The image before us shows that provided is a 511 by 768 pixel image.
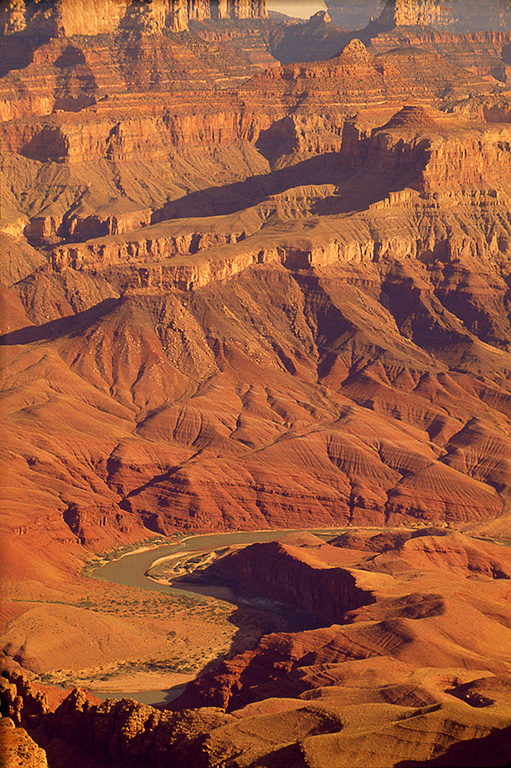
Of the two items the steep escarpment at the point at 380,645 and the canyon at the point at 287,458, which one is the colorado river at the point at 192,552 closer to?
the canyon at the point at 287,458

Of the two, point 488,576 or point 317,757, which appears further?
point 488,576

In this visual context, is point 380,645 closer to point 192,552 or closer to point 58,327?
point 192,552

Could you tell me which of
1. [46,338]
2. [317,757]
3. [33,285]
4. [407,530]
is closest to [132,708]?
[317,757]

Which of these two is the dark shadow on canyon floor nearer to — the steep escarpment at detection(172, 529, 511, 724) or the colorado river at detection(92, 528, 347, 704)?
the colorado river at detection(92, 528, 347, 704)

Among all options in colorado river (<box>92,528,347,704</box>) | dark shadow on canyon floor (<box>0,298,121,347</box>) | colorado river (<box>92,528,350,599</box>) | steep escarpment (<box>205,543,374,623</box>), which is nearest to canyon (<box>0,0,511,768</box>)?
steep escarpment (<box>205,543,374,623</box>)

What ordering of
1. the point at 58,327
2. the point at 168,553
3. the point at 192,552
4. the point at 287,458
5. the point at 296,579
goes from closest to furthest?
the point at 296,579 < the point at 192,552 < the point at 168,553 < the point at 287,458 < the point at 58,327

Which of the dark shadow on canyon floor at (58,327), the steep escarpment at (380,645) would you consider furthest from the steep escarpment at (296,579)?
the dark shadow on canyon floor at (58,327)

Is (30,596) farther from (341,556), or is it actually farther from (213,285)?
(213,285)

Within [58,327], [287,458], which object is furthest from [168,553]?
[58,327]
